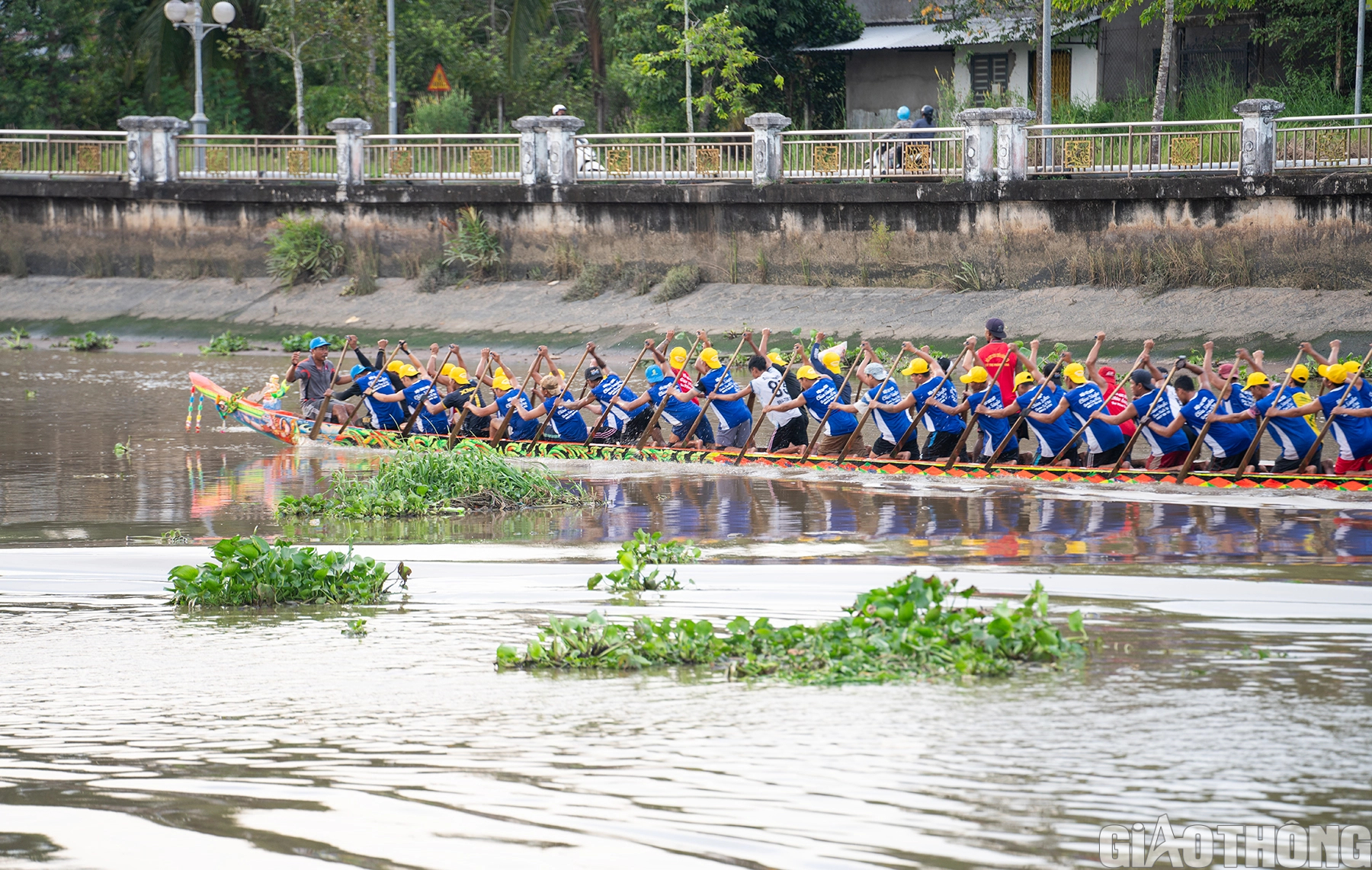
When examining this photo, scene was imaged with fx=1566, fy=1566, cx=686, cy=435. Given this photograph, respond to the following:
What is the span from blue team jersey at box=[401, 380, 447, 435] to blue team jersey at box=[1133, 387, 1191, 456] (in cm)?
712

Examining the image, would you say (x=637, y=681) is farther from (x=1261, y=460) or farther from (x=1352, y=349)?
(x=1352, y=349)

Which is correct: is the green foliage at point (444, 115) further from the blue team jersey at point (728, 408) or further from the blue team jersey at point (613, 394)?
the blue team jersey at point (728, 408)

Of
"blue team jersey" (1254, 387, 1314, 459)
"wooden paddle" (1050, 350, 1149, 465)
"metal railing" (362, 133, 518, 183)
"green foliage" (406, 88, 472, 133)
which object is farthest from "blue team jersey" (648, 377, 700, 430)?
"green foliage" (406, 88, 472, 133)

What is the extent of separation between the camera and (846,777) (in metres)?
5.89

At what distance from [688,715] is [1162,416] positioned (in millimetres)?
7218

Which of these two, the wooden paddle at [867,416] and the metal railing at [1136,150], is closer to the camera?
the wooden paddle at [867,416]

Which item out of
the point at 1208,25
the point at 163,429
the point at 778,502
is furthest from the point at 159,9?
the point at 778,502

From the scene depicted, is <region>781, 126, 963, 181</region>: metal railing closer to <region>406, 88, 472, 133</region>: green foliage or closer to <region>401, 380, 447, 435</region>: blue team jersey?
<region>401, 380, 447, 435</region>: blue team jersey

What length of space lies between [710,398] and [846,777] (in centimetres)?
906

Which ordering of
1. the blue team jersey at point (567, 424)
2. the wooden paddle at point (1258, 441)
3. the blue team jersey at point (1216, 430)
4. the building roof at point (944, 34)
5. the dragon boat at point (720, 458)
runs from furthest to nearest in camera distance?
the building roof at point (944, 34)
the blue team jersey at point (567, 424)
the blue team jersey at point (1216, 430)
the dragon boat at point (720, 458)
the wooden paddle at point (1258, 441)

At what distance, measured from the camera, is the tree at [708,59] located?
26.8 m

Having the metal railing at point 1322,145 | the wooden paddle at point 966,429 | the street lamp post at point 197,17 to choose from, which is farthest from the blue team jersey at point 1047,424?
the street lamp post at point 197,17

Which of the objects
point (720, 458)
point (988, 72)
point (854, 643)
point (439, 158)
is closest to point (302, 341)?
point (439, 158)

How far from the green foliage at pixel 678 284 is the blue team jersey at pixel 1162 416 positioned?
38.2 feet
